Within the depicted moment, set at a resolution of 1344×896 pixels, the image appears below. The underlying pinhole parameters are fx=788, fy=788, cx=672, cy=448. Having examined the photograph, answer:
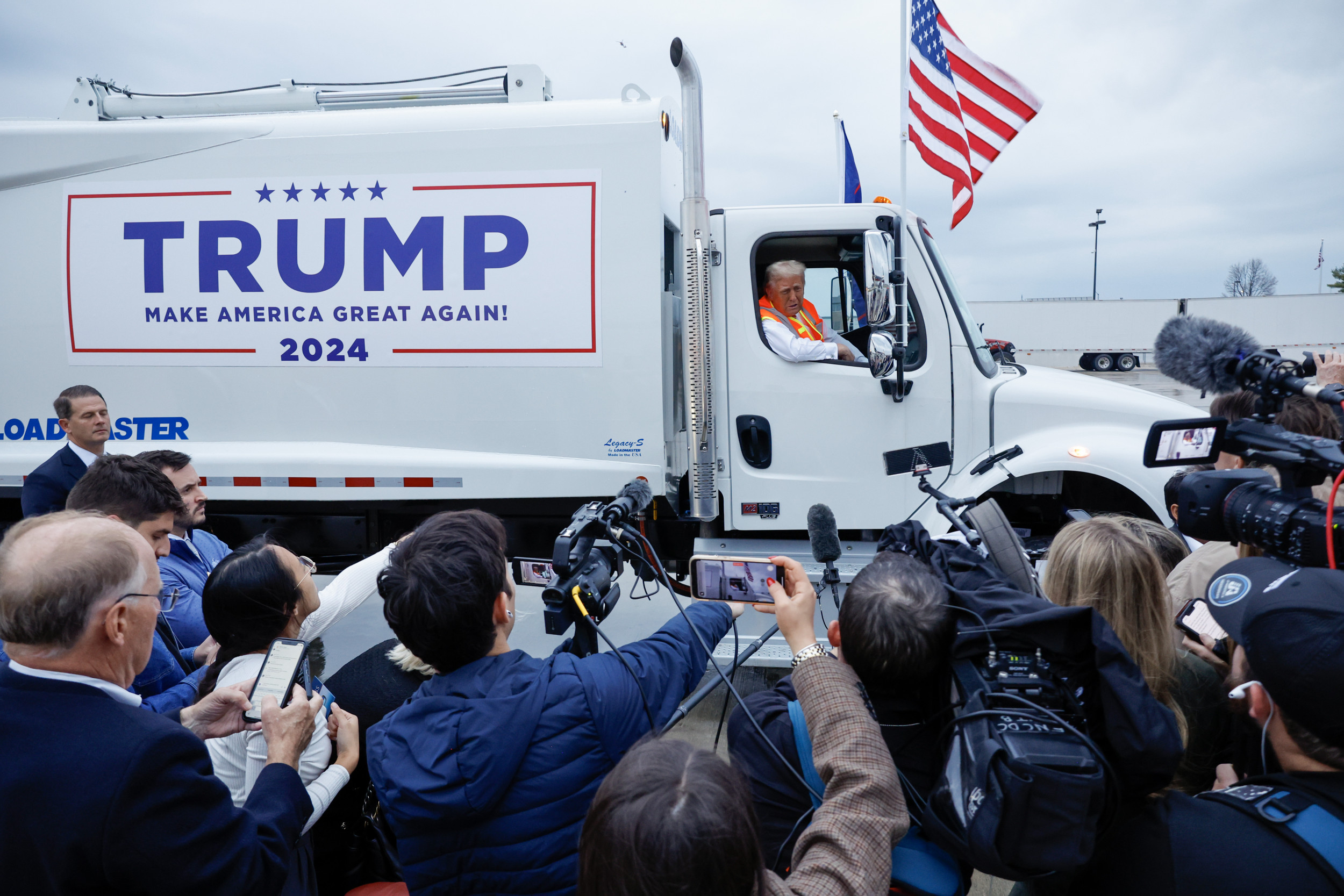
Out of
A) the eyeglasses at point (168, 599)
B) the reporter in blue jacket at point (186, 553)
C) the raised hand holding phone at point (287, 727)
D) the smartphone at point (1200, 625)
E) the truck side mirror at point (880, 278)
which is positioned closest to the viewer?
the raised hand holding phone at point (287, 727)

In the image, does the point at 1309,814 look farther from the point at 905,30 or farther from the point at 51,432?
the point at 51,432

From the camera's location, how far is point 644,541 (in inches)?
Answer: 83.7

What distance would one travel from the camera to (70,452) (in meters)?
3.72

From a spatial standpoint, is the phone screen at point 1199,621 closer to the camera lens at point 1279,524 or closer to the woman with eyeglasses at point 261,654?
the camera lens at point 1279,524

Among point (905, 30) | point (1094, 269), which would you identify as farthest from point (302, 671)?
point (1094, 269)

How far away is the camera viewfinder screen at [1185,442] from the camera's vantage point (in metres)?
1.60

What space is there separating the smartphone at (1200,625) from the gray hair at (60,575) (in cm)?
225

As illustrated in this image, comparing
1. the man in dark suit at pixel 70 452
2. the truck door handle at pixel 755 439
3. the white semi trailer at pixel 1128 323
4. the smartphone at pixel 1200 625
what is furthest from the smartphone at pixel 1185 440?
the white semi trailer at pixel 1128 323

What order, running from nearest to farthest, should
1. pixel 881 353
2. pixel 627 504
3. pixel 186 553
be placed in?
pixel 627 504 < pixel 186 553 < pixel 881 353

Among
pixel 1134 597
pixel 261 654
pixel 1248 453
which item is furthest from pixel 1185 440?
pixel 261 654

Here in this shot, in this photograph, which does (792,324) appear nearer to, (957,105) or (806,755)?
(957,105)

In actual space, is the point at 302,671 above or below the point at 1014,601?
below

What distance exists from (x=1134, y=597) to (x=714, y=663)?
2.96 feet

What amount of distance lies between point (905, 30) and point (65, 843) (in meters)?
4.62
